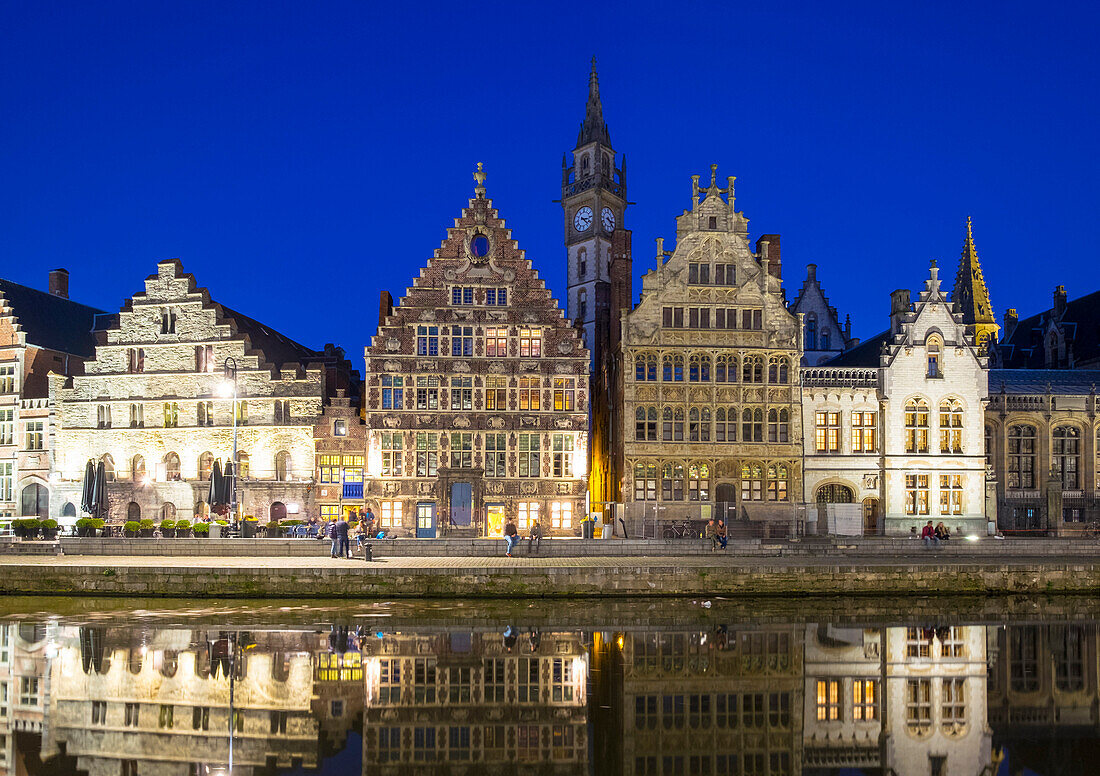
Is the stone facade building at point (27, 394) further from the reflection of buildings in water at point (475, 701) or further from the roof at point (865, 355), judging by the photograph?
the roof at point (865, 355)

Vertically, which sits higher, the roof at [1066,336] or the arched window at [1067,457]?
the roof at [1066,336]

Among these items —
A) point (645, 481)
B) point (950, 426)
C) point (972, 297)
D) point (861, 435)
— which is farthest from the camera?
point (972, 297)

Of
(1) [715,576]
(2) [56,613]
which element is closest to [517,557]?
(1) [715,576]

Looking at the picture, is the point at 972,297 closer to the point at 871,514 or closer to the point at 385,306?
the point at 871,514

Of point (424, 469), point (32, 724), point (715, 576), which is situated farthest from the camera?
point (424, 469)

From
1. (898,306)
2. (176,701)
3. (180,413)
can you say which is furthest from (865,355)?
(176,701)

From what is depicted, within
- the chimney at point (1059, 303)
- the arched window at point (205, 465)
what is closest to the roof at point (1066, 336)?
the chimney at point (1059, 303)

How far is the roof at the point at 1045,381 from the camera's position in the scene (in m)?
48.9

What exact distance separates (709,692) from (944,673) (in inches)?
232

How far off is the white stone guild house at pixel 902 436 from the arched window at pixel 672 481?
6.32 metres

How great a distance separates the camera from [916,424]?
1847 inches

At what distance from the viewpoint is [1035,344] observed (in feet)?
207

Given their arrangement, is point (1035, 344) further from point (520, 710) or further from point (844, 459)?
point (520, 710)

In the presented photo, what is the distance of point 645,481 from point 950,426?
15745 millimetres
